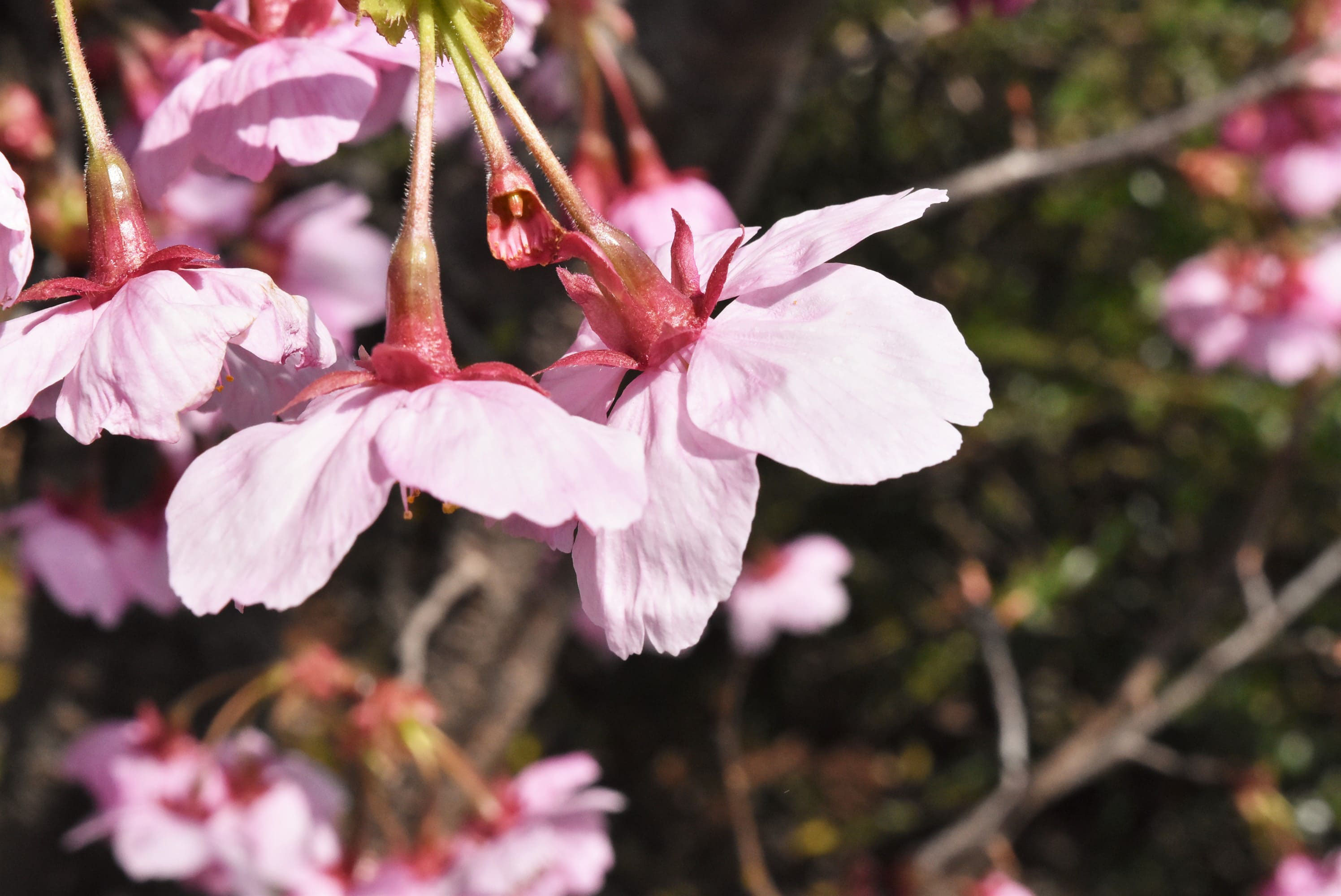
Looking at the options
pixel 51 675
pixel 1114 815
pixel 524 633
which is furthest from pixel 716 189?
pixel 1114 815

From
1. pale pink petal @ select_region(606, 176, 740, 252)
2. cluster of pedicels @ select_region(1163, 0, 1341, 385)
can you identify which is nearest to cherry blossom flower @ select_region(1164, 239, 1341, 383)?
cluster of pedicels @ select_region(1163, 0, 1341, 385)

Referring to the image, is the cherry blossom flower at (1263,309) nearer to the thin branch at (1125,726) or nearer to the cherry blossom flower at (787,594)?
the thin branch at (1125,726)

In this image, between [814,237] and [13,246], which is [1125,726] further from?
[13,246]

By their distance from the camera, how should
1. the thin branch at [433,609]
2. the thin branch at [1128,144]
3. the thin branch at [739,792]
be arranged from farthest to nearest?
the thin branch at [739,792] < the thin branch at [1128,144] < the thin branch at [433,609]

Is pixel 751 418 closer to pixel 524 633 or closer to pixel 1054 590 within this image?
pixel 524 633

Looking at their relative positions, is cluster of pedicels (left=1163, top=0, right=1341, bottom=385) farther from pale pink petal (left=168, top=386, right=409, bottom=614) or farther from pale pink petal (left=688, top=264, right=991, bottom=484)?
pale pink petal (left=168, top=386, right=409, bottom=614)

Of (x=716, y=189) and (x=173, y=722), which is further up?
(x=716, y=189)

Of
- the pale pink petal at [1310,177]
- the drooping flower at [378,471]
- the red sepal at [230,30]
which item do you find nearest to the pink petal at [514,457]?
the drooping flower at [378,471]
